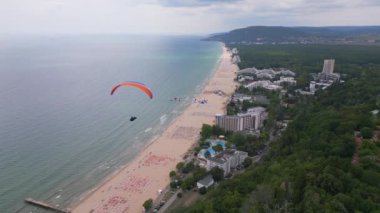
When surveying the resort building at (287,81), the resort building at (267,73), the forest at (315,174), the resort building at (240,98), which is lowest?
the resort building at (267,73)

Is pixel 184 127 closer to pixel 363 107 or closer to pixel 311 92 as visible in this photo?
pixel 363 107

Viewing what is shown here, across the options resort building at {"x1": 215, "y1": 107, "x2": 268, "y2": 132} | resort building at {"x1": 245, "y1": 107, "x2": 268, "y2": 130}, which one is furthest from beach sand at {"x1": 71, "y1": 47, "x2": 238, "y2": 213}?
resort building at {"x1": 245, "y1": 107, "x2": 268, "y2": 130}

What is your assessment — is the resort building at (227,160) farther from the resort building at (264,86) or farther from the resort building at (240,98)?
the resort building at (264,86)

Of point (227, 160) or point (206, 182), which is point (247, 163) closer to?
point (227, 160)

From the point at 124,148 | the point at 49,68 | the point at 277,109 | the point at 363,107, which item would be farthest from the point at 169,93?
the point at 49,68

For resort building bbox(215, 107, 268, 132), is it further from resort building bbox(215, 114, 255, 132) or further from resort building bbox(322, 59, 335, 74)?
resort building bbox(322, 59, 335, 74)

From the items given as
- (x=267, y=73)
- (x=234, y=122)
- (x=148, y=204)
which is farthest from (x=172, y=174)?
(x=267, y=73)

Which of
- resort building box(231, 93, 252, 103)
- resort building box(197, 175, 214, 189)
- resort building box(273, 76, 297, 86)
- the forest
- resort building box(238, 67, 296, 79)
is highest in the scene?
the forest

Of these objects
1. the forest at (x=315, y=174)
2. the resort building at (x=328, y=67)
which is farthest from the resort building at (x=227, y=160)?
the resort building at (x=328, y=67)
